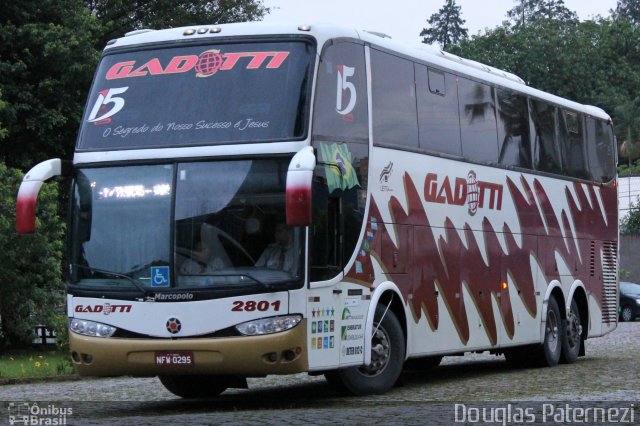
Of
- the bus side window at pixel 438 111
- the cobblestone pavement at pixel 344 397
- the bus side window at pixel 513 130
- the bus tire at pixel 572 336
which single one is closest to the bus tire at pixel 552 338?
the bus tire at pixel 572 336

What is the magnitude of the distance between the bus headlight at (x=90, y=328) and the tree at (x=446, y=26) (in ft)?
372

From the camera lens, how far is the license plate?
1405 centimetres

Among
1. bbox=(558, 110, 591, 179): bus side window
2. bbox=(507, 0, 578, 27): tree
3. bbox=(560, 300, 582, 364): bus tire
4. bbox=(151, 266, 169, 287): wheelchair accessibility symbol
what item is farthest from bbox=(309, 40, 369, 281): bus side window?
bbox=(507, 0, 578, 27): tree

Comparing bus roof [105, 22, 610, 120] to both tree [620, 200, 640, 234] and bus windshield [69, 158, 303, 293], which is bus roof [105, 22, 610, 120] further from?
tree [620, 200, 640, 234]

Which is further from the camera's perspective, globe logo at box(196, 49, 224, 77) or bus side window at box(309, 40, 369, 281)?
globe logo at box(196, 49, 224, 77)

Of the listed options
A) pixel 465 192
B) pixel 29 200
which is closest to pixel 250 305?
pixel 29 200

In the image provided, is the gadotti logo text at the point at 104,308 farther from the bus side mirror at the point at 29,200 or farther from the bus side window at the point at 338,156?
the bus side window at the point at 338,156

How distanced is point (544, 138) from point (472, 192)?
360 cm

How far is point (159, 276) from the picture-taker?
46.8 ft

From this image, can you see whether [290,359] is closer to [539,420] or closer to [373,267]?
[373,267]

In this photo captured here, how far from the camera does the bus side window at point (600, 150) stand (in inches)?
953

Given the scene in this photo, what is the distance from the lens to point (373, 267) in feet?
51.5

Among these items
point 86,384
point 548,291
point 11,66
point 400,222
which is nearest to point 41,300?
Answer: point 11,66

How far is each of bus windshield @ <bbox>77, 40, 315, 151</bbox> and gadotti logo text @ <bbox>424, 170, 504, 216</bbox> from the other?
337 cm
